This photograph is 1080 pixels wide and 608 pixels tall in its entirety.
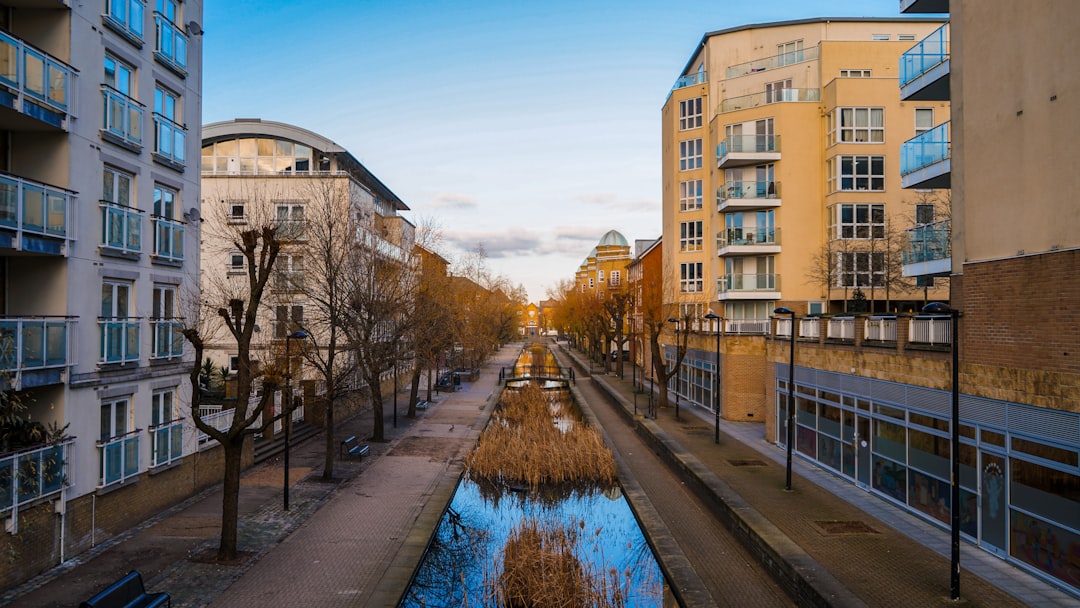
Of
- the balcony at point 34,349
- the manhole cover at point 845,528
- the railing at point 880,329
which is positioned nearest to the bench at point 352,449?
the balcony at point 34,349

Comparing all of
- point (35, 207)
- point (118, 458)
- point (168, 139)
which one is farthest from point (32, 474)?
point (168, 139)

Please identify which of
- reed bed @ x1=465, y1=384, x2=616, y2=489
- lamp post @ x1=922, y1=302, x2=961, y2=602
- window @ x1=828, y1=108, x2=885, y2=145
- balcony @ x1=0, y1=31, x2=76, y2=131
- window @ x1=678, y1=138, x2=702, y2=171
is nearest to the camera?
lamp post @ x1=922, y1=302, x2=961, y2=602

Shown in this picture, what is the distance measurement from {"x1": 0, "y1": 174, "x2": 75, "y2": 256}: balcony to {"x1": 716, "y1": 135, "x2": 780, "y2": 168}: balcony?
28.2m

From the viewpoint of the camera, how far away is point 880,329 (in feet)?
55.8

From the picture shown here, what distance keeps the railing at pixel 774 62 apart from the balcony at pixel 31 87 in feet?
108

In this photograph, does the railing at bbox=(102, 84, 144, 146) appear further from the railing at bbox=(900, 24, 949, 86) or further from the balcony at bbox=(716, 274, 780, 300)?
the balcony at bbox=(716, 274, 780, 300)

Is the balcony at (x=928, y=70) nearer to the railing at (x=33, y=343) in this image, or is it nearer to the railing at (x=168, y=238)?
the railing at (x=168, y=238)

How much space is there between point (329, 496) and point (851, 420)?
1397cm

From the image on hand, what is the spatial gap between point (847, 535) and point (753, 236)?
896 inches

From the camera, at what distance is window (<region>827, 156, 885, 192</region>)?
3177 cm

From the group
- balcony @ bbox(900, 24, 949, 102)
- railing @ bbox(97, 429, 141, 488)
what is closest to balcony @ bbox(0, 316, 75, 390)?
railing @ bbox(97, 429, 141, 488)

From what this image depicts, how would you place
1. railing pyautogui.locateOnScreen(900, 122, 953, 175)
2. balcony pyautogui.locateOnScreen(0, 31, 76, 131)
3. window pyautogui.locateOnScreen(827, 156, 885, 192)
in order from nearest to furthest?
1. balcony pyautogui.locateOnScreen(0, 31, 76, 131)
2. railing pyautogui.locateOnScreen(900, 122, 953, 175)
3. window pyautogui.locateOnScreen(827, 156, 885, 192)

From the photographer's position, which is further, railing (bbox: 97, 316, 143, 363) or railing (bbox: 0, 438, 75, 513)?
railing (bbox: 97, 316, 143, 363)

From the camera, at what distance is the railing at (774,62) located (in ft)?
116
